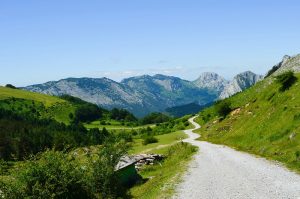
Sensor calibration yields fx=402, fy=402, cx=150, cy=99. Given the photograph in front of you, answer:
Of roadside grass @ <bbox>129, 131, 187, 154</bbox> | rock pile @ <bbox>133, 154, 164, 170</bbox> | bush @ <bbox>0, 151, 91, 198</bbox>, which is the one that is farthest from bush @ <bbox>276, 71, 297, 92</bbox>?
bush @ <bbox>0, 151, 91, 198</bbox>

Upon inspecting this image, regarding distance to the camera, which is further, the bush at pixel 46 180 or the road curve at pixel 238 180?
the road curve at pixel 238 180

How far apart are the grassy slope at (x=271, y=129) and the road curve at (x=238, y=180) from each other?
228 centimetres

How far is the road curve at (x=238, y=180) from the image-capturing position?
28770 millimetres

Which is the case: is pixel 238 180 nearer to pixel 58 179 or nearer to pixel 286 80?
pixel 58 179

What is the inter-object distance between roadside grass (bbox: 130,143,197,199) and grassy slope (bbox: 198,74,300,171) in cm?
796

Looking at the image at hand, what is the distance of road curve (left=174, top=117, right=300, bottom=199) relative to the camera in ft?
94.4

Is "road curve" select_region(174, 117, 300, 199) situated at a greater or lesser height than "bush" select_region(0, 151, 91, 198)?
lesser

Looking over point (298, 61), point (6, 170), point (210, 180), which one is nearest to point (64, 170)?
point (6, 170)

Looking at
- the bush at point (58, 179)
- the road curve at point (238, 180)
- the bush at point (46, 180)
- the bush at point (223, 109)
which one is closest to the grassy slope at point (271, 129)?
the road curve at point (238, 180)

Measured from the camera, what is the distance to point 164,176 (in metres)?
42.1

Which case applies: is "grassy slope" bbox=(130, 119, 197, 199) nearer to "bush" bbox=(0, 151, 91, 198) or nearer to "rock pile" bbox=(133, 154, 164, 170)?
"rock pile" bbox=(133, 154, 164, 170)

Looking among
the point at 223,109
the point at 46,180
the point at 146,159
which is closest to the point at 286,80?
the point at 223,109

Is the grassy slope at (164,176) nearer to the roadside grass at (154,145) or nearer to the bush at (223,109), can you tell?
the roadside grass at (154,145)

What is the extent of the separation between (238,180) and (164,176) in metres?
10.2
